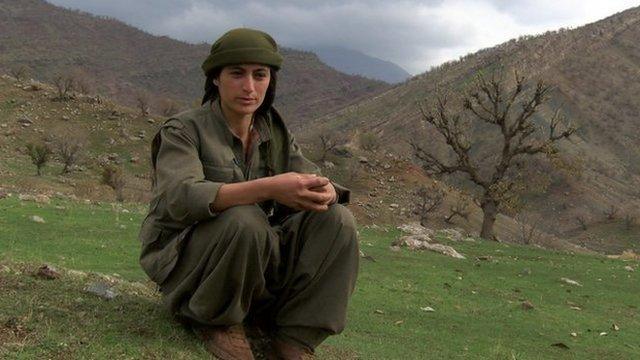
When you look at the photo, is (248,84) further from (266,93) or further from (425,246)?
(425,246)

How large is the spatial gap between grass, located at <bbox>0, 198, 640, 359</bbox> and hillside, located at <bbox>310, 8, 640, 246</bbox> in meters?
37.6

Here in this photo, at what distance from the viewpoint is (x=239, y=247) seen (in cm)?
329

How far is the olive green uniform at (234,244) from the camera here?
3.30m

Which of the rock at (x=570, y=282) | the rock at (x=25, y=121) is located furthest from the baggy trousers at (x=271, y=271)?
the rock at (x=25, y=121)

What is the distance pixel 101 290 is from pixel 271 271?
147 centimetres

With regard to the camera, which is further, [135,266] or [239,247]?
[135,266]

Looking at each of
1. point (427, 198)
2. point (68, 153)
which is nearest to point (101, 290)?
point (68, 153)

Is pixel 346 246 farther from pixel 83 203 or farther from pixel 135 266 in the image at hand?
pixel 83 203

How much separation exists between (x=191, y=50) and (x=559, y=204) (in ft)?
274

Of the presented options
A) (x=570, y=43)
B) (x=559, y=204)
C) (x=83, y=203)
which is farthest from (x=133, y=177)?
(x=570, y=43)

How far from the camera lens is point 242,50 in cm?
353

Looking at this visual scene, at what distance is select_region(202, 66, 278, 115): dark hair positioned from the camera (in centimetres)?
384

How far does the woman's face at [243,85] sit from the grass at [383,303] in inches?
54.9

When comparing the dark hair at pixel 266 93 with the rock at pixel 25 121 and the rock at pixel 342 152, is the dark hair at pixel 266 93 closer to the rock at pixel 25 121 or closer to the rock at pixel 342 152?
the rock at pixel 25 121
